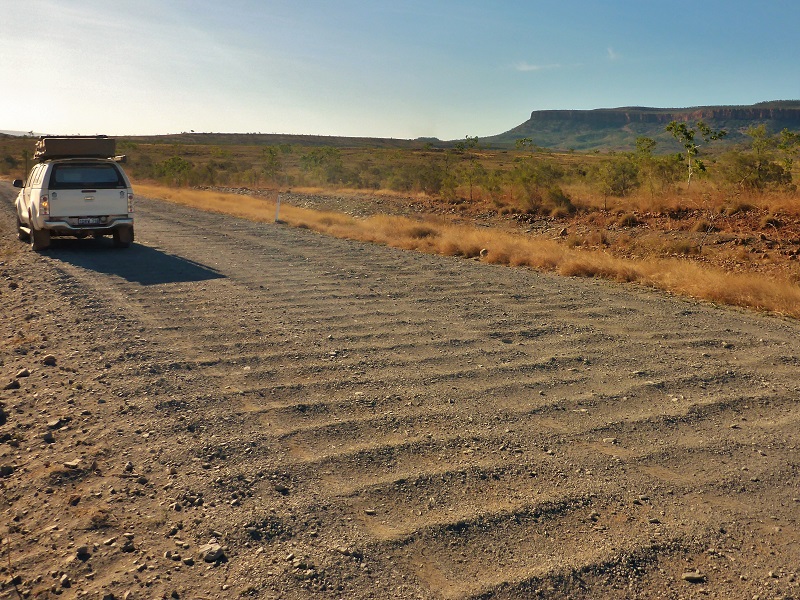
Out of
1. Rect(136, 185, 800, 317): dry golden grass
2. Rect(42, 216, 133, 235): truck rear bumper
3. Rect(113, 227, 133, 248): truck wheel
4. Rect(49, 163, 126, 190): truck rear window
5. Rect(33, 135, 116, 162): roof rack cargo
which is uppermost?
Rect(33, 135, 116, 162): roof rack cargo

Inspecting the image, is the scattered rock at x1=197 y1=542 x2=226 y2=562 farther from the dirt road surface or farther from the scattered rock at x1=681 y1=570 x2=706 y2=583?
the scattered rock at x1=681 y1=570 x2=706 y2=583

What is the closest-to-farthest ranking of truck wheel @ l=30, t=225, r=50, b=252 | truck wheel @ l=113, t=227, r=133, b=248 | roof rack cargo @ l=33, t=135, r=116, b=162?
1. truck wheel @ l=30, t=225, r=50, b=252
2. truck wheel @ l=113, t=227, r=133, b=248
3. roof rack cargo @ l=33, t=135, r=116, b=162

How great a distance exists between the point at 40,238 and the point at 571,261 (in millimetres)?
10820

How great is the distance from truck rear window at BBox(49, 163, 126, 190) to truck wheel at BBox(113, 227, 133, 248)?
0.91 meters

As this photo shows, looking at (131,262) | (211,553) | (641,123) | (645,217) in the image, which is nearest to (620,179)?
(645,217)

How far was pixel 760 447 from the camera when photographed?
4656 millimetres

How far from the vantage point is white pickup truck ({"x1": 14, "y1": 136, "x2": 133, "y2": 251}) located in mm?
13602

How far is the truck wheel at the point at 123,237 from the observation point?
14294 millimetres

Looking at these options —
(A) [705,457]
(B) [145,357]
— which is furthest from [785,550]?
(B) [145,357]

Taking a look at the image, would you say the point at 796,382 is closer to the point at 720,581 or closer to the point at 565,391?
the point at 565,391

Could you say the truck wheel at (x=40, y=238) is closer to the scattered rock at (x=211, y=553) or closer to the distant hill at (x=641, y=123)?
the scattered rock at (x=211, y=553)

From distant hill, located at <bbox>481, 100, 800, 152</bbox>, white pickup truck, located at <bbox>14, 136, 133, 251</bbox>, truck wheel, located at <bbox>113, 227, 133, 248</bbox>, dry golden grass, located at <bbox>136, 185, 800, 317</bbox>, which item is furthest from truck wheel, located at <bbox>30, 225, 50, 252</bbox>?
distant hill, located at <bbox>481, 100, 800, 152</bbox>

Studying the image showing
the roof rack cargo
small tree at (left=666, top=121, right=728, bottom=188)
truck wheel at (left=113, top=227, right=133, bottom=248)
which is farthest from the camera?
small tree at (left=666, top=121, right=728, bottom=188)

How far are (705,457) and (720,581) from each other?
1.47 meters
